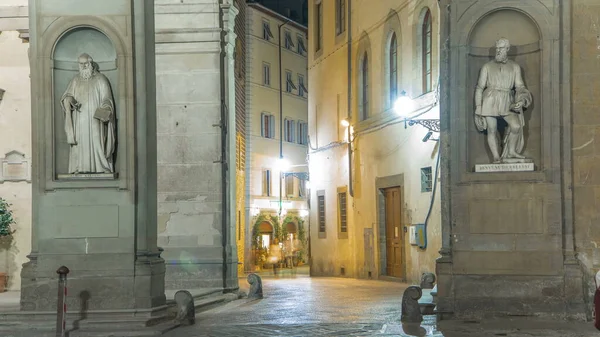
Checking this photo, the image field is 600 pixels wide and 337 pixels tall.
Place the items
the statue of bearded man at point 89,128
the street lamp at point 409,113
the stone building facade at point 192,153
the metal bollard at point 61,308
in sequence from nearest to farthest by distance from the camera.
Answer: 1. the metal bollard at point 61,308
2. the statue of bearded man at point 89,128
3. the stone building facade at point 192,153
4. the street lamp at point 409,113

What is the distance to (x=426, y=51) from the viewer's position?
83.1ft

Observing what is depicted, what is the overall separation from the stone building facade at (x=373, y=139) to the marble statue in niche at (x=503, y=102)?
31.0 feet

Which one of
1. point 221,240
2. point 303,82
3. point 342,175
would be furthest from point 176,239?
point 303,82

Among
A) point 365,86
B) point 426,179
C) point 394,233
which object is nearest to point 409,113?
point 426,179

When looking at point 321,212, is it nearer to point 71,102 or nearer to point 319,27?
point 319,27

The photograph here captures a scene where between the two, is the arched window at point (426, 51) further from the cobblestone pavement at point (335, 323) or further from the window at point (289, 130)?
the window at point (289, 130)

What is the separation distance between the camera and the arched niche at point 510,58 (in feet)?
45.5

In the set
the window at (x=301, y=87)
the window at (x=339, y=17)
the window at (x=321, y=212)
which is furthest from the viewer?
the window at (x=301, y=87)

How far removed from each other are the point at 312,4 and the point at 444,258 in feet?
74.5

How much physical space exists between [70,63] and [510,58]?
6416mm

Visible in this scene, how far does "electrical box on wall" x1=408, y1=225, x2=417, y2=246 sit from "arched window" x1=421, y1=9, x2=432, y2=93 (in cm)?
363

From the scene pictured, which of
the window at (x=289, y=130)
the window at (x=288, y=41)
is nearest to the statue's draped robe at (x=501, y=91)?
the window at (x=289, y=130)

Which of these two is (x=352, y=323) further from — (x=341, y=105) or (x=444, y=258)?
(x=341, y=105)

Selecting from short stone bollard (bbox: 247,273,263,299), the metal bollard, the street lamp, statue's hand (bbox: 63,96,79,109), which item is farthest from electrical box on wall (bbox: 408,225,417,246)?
the metal bollard
